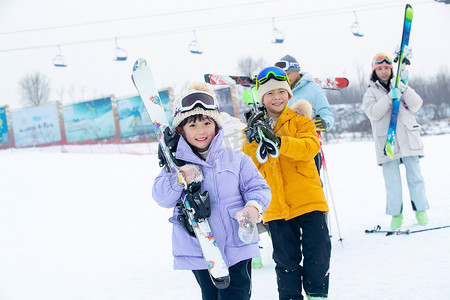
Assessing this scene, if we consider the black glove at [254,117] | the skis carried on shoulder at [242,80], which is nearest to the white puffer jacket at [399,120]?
the skis carried on shoulder at [242,80]

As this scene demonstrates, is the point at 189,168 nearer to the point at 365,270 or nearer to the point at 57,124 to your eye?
the point at 365,270

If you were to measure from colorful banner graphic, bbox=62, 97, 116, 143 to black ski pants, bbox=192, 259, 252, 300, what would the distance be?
34325 mm

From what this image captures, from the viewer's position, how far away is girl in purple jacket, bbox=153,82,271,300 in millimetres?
1954

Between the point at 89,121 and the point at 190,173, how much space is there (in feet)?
118

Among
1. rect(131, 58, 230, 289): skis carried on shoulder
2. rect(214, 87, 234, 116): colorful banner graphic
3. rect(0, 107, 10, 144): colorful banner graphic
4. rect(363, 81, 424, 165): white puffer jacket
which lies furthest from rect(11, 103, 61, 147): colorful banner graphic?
rect(131, 58, 230, 289): skis carried on shoulder

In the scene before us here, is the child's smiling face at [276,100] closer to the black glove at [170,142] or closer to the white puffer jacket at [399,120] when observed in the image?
the black glove at [170,142]

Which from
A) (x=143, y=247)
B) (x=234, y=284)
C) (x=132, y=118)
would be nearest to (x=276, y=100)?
(x=234, y=284)

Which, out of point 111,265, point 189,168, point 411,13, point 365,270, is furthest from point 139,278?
point 411,13

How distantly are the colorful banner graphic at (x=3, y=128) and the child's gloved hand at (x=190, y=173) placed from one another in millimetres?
39155

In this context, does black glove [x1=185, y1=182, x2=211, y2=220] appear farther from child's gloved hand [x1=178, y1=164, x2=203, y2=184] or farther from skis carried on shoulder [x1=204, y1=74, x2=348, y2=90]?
skis carried on shoulder [x1=204, y1=74, x2=348, y2=90]

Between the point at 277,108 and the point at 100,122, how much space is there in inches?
1370

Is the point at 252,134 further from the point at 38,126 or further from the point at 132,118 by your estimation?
the point at 38,126

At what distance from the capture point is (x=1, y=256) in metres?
5.15

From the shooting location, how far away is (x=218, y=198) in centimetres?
198
